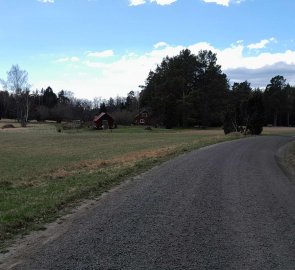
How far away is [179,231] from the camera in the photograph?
7746mm

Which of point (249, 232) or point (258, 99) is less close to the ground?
point (258, 99)

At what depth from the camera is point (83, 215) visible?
9.05m

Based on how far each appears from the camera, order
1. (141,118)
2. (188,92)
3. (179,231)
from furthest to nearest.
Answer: (141,118) < (188,92) < (179,231)

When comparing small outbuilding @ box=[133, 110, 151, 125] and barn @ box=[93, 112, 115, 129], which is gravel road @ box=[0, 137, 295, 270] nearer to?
barn @ box=[93, 112, 115, 129]

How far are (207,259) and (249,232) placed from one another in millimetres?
1839

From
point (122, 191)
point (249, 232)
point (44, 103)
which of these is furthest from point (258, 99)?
point (44, 103)

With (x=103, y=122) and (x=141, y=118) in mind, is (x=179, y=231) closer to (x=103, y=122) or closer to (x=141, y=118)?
(x=103, y=122)

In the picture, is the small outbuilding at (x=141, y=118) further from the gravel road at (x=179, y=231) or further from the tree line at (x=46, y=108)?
the gravel road at (x=179, y=231)

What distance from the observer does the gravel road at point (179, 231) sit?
605cm

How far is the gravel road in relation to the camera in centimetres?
605

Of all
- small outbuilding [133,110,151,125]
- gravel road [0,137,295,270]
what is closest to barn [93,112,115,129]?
small outbuilding [133,110,151,125]

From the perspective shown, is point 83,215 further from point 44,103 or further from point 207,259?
point 44,103

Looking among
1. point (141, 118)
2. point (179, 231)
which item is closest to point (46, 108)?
point (141, 118)

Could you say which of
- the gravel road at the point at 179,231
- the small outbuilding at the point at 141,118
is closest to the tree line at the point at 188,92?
the small outbuilding at the point at 141,118
